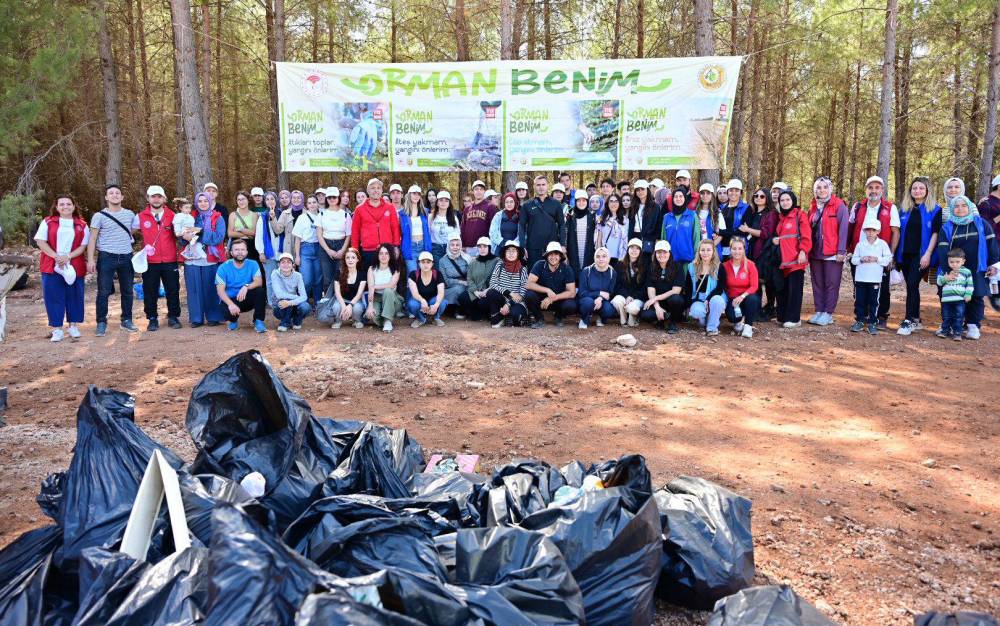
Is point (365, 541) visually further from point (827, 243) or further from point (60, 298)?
point (827, 243)

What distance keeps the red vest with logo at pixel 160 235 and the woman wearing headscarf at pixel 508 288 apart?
3.92m

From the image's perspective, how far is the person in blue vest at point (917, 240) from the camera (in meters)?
8.13

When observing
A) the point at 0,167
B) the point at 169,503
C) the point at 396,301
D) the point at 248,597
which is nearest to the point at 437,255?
the point at 396,301

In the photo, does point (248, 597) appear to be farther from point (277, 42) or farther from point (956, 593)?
point (277, 42)

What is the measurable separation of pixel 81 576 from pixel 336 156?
9.75 meters

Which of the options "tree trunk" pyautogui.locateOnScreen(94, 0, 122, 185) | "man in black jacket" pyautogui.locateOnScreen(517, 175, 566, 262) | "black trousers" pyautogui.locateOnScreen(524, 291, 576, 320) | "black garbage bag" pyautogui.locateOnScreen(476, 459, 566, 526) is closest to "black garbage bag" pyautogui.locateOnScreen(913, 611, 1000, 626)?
"black garbage bag" pyautogui.locateOnScreen(476, 459, 566, 526)

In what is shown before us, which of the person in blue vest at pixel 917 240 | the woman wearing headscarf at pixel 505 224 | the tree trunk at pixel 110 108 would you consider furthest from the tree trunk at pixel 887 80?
the tree trunk at pixel 110 108

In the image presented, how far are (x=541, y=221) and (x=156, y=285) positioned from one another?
4851mm

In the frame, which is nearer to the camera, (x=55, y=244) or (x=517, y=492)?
(x=517, y=492)

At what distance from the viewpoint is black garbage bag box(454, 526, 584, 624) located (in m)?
2.08

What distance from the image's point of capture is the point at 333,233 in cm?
927

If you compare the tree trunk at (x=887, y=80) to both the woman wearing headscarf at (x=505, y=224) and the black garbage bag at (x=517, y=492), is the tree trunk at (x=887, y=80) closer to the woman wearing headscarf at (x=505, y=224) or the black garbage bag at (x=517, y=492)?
the woman wearing headscarf at (x=505, y=224)

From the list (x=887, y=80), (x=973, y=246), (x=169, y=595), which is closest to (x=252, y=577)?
(x=169, y=595)

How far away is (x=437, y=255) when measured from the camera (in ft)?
31.7
